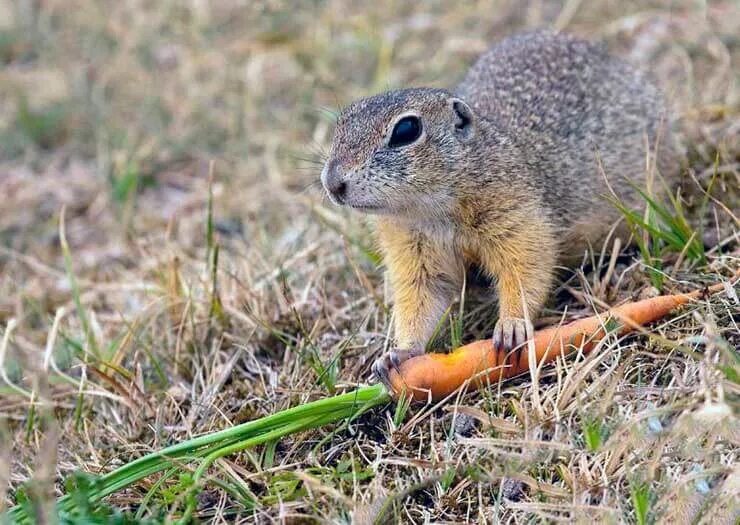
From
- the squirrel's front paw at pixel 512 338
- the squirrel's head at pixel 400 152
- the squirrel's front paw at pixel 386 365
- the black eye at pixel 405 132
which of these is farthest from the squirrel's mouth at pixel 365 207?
the squirrel's front paw at pixel 512 338

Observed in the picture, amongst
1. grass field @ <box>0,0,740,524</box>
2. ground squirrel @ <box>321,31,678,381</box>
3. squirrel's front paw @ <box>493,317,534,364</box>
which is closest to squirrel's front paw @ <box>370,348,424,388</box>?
ground squirrel @ <box>321,31,678,381</box>

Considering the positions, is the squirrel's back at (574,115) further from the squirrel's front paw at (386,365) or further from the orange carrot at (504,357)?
the squirrel's front paw at (386,365)

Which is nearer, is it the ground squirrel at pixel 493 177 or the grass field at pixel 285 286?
the grass field at pixel 285 286

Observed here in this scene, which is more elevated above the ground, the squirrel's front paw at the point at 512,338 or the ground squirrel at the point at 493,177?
the ground squirrel at the point at 493,177

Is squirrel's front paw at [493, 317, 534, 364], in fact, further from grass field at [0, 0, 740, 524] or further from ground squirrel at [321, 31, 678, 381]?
grass field at [0, 0, 740, 524]

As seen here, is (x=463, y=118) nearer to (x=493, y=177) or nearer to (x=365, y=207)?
(x=493, y=177)

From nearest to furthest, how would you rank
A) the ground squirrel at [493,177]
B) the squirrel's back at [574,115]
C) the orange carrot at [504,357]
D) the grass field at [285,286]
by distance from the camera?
the grass field at [285,286] → the orange carrot at [504,357] → the ground squirrel at [493,177] → the squirrel's back at [574,115]
